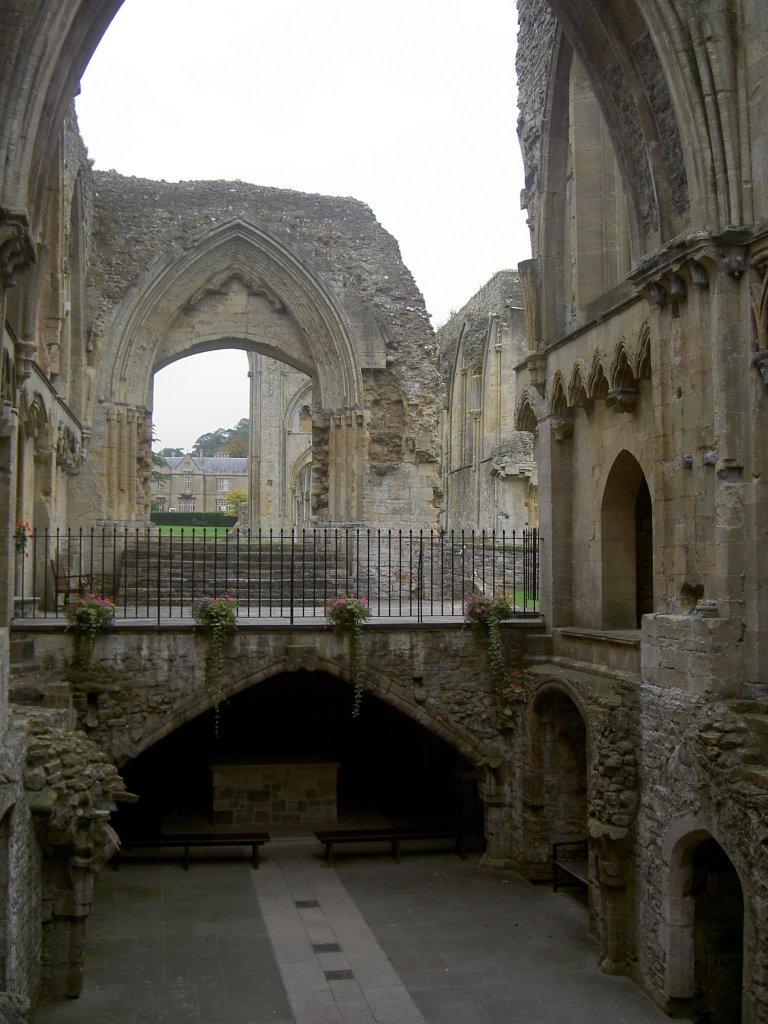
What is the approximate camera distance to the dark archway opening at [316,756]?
1493 centimetres

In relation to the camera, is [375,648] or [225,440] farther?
[225,440]

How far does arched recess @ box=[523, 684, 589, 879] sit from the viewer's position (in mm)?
12328

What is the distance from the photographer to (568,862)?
12016mm

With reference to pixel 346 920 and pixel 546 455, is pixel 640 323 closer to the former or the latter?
pixel 546 455

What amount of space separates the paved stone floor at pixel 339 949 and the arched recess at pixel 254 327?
849cm

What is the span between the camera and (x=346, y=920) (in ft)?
36.4

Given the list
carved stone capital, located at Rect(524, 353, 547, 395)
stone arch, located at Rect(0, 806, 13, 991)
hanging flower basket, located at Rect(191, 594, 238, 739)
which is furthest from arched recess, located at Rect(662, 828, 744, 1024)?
carved stone capital, located at Rect(524, 353, 547, 395)

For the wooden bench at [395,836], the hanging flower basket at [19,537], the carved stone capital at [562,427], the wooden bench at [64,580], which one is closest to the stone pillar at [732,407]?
the carved stone capital at [562,427]

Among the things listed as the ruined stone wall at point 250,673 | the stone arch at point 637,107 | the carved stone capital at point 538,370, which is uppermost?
the stone arch at point 637,107

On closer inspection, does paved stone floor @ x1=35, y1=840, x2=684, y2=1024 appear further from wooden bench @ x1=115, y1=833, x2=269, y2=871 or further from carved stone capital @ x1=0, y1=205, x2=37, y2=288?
carved stone capital @ x1=0, y1=205, x2=37, y2=288

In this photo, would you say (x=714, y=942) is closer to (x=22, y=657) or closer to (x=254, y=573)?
(x=22, y=657)

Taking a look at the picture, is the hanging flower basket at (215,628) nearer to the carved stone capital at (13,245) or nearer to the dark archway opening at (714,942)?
the carved stone capital at (13,245)

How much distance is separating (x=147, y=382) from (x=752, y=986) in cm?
1466

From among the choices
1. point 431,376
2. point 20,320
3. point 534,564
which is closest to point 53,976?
point 20,320
